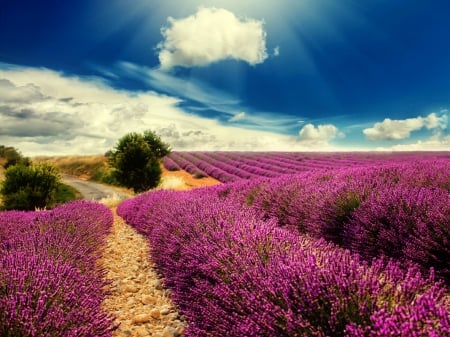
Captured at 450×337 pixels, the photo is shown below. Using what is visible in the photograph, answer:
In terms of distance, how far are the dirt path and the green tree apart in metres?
14.6

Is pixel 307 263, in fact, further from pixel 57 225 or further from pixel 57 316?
pixel 57 225

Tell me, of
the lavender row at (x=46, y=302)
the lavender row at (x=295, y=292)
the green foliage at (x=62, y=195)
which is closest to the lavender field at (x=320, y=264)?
the lavender row at (x=295, y=292)

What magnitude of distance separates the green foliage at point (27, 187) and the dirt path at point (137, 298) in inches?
365

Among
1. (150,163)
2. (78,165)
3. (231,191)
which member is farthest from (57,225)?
(78,165)

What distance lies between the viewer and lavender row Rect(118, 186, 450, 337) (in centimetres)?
158

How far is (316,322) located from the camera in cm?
186

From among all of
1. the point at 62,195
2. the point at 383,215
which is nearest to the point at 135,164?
the point at 62,195

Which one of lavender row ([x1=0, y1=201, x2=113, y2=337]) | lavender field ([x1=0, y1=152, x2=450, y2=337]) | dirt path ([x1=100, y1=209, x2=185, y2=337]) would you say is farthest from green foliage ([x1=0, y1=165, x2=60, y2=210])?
lavender row ([x1=0, y1=201, x2=113, y2=337])

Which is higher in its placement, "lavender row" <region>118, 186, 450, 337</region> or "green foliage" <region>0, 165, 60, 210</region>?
"lavender row" <region>118, 186, 450, 337</region>

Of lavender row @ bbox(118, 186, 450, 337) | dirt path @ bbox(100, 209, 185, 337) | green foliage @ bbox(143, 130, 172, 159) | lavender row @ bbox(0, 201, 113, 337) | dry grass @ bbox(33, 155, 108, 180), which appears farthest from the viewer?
dry grass @ bbox(33, 155, 108, 180)

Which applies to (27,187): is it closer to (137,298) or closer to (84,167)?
(137,298)

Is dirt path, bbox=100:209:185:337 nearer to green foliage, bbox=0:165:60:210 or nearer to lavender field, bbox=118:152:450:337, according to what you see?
lavender field, bbox=118:152:450:337

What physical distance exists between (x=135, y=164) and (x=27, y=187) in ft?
24.9

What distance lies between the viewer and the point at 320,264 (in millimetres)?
2248
